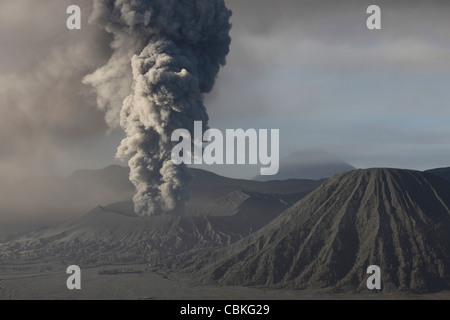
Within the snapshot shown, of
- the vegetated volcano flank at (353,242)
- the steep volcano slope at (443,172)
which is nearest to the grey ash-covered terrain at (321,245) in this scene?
the vegetated volcano flank at (353,242)

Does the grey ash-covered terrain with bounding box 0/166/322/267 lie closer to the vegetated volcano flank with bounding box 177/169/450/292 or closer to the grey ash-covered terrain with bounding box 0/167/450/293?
the grey ash-covered terrain with bounding box 0/167/450/293

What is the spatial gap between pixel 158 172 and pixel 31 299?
43.5 meters

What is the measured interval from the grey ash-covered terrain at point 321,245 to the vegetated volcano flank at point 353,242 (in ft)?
0.48

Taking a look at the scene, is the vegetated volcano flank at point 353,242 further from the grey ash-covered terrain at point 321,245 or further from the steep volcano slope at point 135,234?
the steep volcano slope at point 135,234

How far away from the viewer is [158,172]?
382 feet

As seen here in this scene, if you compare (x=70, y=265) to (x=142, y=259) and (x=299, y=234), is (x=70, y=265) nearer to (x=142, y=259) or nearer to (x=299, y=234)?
(x=142, y=259)

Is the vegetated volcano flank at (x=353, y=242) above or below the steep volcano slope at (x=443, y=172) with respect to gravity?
below

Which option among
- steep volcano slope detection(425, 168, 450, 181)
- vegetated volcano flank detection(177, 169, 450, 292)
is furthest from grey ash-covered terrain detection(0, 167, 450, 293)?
steep volcano slope detection(425, 168, 450, 181)

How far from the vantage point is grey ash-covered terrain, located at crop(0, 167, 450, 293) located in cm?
8431

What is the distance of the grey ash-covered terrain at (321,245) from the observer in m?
84.3

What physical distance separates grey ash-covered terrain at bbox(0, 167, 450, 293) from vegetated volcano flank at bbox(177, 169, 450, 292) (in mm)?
146

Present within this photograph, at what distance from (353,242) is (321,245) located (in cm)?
462

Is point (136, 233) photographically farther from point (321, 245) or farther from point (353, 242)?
point (353, 242)
